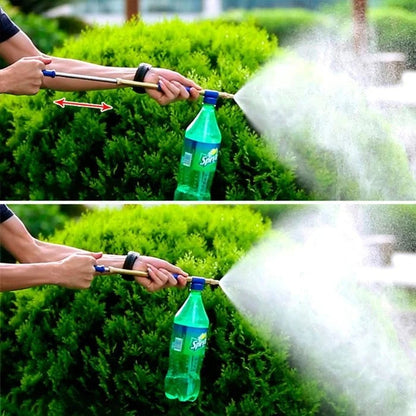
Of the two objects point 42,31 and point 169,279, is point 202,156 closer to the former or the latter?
point 169,279

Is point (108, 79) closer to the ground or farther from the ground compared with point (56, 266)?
farther from the ground

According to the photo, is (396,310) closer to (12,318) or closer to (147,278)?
(147,278)

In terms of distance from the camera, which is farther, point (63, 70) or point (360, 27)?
point (360, 27)

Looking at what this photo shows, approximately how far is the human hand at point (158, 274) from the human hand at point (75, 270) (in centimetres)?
29

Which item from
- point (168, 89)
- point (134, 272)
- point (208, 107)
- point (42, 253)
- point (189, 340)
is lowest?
point (189, 340)

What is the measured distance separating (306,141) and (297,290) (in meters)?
0.64

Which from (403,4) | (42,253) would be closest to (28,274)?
(42,253)

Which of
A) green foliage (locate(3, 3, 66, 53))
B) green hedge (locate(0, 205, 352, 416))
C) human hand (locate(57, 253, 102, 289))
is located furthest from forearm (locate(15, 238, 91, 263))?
green foliage (locate(3, 3, 66, 53))

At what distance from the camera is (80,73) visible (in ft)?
15.7

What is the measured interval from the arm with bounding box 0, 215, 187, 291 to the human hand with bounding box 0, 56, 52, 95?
1.95ft

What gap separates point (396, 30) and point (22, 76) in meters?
1.60

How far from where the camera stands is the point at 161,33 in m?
5.20

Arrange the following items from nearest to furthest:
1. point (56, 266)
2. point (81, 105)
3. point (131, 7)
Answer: point (56, 266) → point (81, 105) → point (131, 7)

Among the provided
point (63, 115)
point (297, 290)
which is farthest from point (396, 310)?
point (63, 115)
